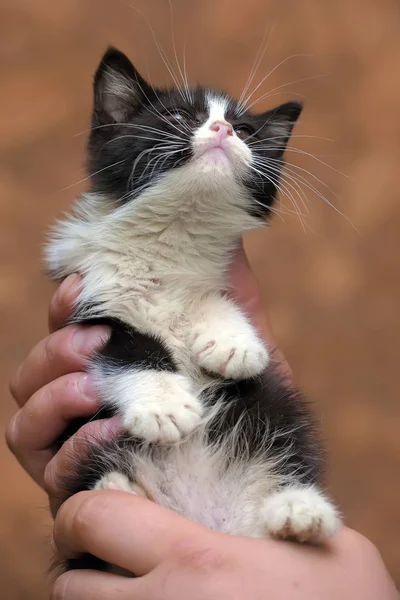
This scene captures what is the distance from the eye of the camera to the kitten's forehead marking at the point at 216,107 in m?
1.16

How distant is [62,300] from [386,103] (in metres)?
1.33

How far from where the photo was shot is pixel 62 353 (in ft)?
3.68

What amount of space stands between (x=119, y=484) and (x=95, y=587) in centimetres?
15

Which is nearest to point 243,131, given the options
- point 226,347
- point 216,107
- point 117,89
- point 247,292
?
point 216,107

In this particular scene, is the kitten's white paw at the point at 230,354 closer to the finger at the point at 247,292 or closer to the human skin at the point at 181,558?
the human skin at the point at 181,558

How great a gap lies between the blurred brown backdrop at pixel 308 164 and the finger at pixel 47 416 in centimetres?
58

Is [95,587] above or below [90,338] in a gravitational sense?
below

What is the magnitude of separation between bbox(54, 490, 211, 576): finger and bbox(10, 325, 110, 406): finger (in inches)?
12.5

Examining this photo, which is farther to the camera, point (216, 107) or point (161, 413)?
point (216, 107)

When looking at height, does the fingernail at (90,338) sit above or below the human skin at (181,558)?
above

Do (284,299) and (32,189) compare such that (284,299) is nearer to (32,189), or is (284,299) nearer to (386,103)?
(386,103)

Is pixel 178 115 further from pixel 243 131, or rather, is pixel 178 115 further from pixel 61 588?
pixel 61 588

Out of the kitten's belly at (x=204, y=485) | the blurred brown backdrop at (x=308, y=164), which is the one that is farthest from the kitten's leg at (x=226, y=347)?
the blurred brown backdrop at (x=308, y=164)

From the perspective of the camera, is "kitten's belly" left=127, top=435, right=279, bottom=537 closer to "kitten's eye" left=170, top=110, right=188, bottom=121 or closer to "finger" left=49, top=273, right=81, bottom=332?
"finger" left=49, top=273, right=81, bottom=332
